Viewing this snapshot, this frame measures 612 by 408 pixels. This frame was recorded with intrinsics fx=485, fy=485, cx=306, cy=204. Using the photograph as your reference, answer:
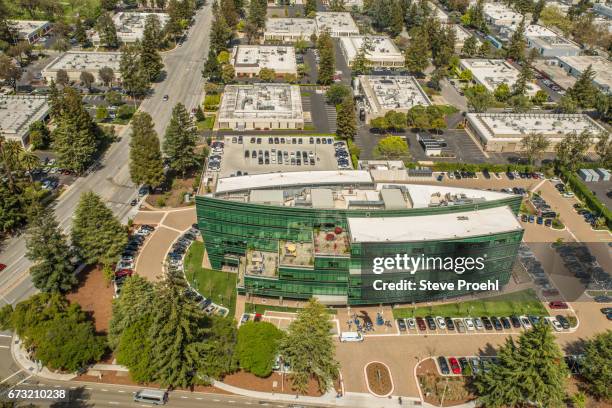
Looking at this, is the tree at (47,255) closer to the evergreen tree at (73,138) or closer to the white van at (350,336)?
the evergreen tree at (73,138)

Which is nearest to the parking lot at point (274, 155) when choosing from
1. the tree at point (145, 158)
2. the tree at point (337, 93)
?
the tree at point (145, 158)

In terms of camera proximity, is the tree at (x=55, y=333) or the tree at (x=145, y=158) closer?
the tree at (x=55, y=333)

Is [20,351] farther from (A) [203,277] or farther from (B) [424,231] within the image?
(B) [424,231]

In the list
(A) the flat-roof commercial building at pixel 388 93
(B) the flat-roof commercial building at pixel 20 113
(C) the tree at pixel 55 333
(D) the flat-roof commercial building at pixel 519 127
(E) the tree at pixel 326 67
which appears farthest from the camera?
(E) the tree at pixel 326 67

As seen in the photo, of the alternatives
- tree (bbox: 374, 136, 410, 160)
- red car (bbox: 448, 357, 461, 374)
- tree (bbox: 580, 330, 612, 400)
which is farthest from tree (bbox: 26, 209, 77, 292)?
tree (bbox: 580, 330, 612, 400)

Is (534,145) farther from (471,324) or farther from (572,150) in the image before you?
(471,324)

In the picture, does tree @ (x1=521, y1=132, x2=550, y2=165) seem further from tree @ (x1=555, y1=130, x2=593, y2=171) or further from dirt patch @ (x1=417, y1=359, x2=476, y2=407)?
dirt patch @ (x1=417, y1=359, x2=476, y2=407)

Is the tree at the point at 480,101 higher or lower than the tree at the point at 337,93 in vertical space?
higher
